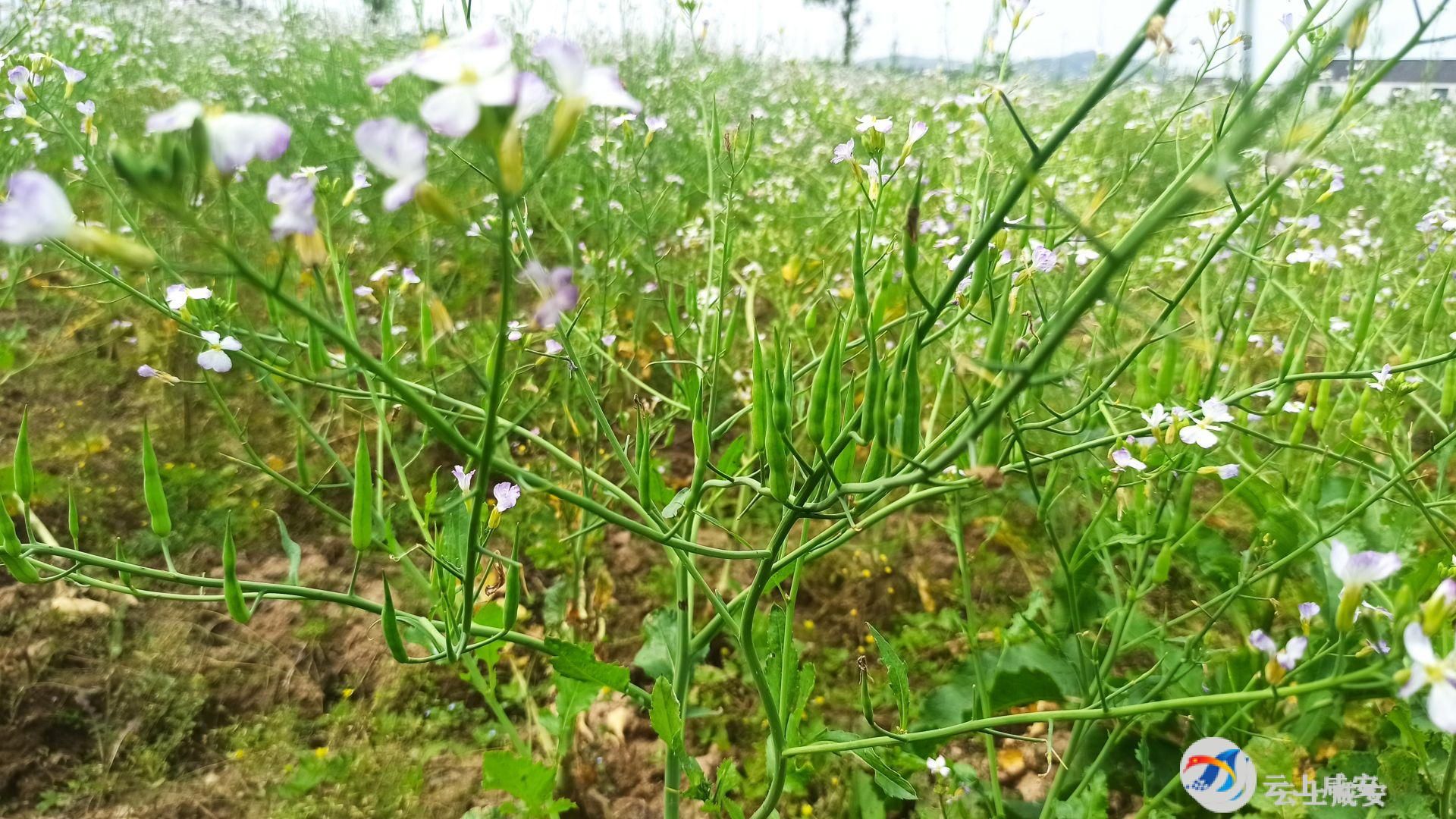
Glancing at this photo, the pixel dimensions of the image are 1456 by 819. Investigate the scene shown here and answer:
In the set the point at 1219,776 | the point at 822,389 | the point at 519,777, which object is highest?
the point at 822,389

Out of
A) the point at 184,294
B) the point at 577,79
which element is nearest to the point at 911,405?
the point at 577,79

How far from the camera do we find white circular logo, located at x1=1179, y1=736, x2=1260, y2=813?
97 cm

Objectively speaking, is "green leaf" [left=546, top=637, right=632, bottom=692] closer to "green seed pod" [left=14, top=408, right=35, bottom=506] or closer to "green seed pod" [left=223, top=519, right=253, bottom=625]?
"green seed pod" [left=223, top=519, right=253, bottom=625]

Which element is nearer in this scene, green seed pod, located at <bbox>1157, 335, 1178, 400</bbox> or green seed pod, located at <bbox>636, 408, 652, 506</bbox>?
green seed pod, located at <bbox>636, 408, 652, 506</bbox>

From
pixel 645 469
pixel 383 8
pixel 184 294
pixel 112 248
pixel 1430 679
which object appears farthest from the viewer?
pixel 383 8

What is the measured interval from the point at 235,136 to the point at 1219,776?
119 cm

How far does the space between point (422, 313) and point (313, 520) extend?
151 centimetres

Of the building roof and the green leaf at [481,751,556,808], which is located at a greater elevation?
the building roof

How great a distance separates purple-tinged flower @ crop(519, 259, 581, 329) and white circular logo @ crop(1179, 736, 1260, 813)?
93cm

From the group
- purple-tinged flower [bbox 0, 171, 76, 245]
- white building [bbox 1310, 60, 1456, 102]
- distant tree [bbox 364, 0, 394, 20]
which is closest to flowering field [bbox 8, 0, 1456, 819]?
purple-tinged flower [bbox 0, 171, 76, 245]

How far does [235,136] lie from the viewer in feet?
1.58

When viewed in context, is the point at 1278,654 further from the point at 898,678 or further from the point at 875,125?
the point at 875,125

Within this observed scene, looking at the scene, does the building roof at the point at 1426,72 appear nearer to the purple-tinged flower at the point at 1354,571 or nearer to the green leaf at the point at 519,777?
the purple-tinged flower at the point at 1354,571

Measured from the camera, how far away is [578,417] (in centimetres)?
217
